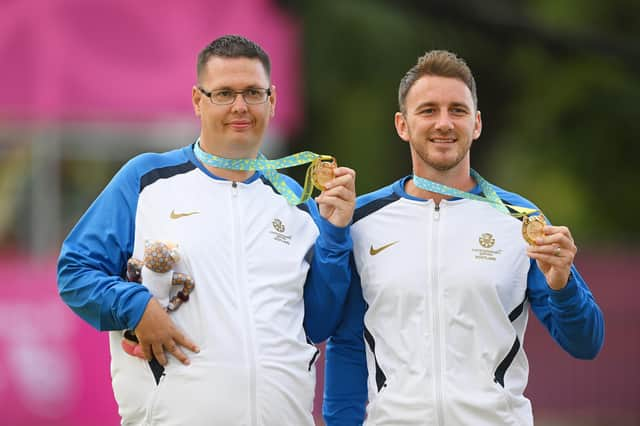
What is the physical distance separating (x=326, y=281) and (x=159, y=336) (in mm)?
814

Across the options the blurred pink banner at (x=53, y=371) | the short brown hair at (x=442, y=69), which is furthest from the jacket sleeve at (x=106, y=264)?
the blurred pink banner at (x=53, y=371)

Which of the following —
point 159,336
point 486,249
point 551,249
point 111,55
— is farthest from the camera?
point 111,55

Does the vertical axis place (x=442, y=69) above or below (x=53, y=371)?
above

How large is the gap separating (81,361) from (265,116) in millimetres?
6890

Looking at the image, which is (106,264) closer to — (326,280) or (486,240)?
(326,280)

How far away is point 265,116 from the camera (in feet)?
17.5

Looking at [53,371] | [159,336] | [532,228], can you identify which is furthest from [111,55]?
[532,228]

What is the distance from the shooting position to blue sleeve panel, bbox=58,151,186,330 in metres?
4.93

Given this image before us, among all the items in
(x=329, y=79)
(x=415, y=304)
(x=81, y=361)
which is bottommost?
(x=81, y=361)

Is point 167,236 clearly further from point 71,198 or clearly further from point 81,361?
point 71,198

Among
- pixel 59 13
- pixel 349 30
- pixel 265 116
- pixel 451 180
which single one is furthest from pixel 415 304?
pixel 349 30

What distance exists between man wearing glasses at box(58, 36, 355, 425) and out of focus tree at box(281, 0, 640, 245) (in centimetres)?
897

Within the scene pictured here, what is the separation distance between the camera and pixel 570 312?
16.5 feet

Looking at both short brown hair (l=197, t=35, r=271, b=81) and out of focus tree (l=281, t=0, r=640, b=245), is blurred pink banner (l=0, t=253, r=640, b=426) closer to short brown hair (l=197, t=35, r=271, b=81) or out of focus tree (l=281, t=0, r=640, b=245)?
out of focus tree (l=281, t=0, r=640, b=245)
